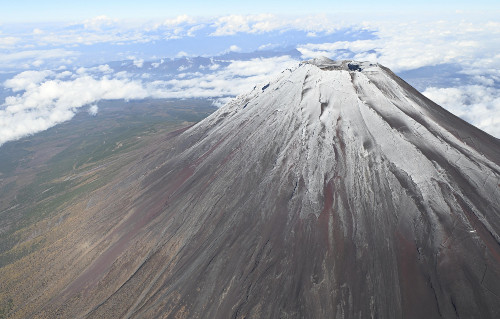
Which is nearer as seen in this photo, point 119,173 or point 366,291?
point 366,291

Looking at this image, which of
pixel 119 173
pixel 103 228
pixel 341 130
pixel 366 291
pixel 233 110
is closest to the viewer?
pixel 366 291

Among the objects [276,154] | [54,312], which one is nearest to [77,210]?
[54,312]

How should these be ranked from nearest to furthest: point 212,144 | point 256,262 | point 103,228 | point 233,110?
1. point 256,262
2. point 103,228
3. point 212,144
4. point 233,110

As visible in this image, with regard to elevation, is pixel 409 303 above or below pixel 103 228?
above

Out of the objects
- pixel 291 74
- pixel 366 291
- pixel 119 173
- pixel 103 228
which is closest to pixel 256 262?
pixel 366 291

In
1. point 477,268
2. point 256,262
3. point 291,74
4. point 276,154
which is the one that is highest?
point 291,74

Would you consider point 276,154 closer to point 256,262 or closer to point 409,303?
point 256,262
